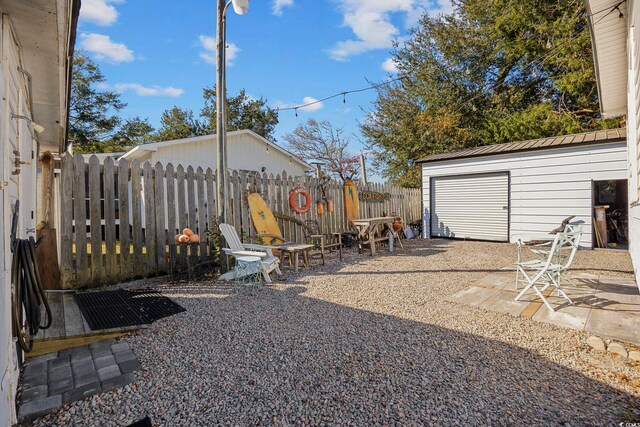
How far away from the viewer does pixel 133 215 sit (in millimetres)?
4836

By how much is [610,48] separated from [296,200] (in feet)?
19.1

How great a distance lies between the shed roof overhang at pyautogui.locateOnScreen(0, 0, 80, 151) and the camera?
6.33 ft

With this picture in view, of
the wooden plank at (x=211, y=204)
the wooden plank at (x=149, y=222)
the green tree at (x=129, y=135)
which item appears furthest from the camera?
the green tree at (x=129, y=135)

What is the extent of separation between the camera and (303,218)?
24.9 feet

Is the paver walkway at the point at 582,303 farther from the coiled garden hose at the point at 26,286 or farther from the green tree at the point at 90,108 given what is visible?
the green tree at the point at 90,108

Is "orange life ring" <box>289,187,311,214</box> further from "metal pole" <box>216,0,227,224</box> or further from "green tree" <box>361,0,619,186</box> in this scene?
"green tree" <box>361,0,619,186</box>

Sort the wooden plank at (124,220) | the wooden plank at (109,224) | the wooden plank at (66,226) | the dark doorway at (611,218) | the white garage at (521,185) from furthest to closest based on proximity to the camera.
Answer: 1. the dark doorway at (611,218)
2. the white garage at (521,185)
3. the wooden plank at (124,220)
4. the wooden plank at (109,224)
5. the wooden plank at (66,226)

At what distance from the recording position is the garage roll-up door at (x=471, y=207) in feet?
29.6

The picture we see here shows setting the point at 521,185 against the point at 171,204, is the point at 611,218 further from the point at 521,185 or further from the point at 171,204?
the point at 171,204

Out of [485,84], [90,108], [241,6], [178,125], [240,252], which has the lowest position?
[240,252]

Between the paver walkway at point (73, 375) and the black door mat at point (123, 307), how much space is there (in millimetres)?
355

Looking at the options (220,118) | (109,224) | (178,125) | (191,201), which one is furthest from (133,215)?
(178,125)

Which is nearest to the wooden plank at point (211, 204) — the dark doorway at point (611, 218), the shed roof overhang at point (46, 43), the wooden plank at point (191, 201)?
the wooden plank at point (191, 201)

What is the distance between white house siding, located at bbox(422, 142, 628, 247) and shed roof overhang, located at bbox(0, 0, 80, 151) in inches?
300
